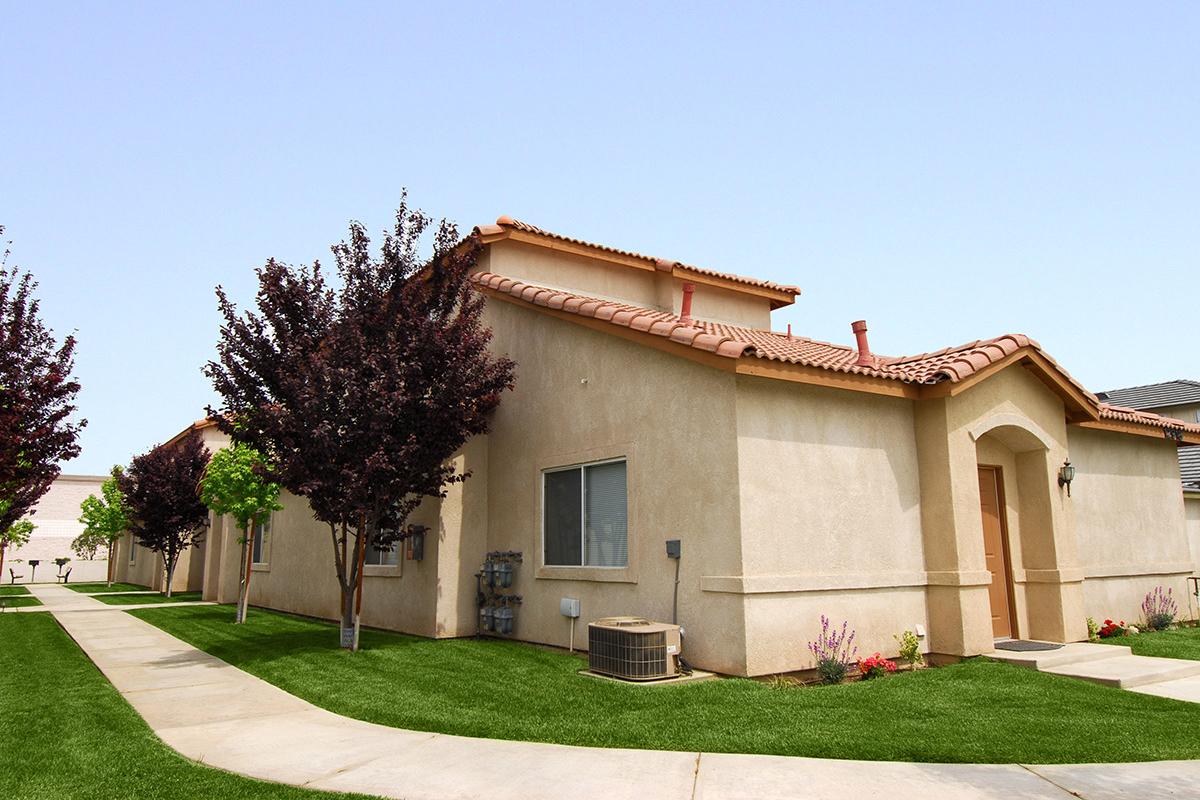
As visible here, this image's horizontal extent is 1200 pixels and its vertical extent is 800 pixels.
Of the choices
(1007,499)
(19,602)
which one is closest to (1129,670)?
(1007,499)

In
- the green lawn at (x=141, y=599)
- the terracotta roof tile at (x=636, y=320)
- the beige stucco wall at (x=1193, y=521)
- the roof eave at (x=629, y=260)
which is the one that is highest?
the roof eave at (x=629, y=260)

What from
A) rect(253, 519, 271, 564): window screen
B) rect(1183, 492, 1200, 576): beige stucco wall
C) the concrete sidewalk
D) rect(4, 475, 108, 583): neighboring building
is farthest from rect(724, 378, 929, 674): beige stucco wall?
rect(4, 475, 108, 583): neighboring building

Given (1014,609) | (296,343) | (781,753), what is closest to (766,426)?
(781,753)

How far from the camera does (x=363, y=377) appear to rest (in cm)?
1074

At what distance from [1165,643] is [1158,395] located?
27764mm

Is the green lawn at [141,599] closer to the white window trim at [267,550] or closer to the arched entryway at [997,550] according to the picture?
the white window trim at [267,550]

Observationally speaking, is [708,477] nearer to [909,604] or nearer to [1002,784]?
[909,604]

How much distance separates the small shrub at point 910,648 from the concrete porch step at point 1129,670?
54.9 inches

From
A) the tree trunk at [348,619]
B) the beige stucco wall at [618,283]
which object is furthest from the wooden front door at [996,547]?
the tree trunk at [348,619]

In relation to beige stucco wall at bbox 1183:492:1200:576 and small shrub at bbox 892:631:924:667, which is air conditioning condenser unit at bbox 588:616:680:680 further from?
beige stucco wall at bbox 1183:492:1200:576

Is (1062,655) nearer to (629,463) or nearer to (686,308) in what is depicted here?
(629,463)

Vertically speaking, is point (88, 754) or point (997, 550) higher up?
point (997, 550)

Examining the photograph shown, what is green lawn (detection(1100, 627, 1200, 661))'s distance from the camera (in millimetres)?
10538

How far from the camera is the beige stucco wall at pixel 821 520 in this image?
8.64m
